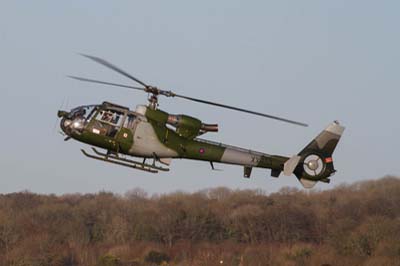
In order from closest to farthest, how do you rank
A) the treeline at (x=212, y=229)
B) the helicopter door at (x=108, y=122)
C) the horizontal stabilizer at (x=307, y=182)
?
the helicopter door at (x=108, y=122) < the horizontal stabilizer at (x=307, y=182) < the treeline at (x=212, y=229)

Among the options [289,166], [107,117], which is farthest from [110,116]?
[289,166]

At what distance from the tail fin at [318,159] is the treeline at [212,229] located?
167ft

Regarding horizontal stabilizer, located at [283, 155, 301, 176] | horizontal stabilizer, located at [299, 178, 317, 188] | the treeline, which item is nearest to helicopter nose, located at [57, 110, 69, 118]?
horizontal stabilizer, located at [283, 155, 301, 176]

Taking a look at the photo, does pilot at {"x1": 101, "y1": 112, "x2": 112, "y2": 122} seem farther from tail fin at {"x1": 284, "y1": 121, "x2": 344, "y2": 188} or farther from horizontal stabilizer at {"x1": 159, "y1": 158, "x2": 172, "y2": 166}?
tail fin at {"x1": 284, "y1": 121, "x2": 344, "y2": 188}

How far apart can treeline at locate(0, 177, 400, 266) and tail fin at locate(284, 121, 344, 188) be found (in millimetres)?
50979

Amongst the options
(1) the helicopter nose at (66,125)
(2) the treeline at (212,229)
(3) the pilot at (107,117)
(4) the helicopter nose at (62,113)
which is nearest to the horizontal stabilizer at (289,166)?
(3) the pilot at (107,117)

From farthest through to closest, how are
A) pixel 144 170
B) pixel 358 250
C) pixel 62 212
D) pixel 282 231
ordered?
1. pixel 62 212
2. pixel 282 231
3. pixel 358 250
4. pixel 144 170

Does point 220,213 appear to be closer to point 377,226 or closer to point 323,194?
point 323,194

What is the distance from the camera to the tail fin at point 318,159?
1468 inches

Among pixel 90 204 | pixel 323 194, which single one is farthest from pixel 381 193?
pixel 90 204

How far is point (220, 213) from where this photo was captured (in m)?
125

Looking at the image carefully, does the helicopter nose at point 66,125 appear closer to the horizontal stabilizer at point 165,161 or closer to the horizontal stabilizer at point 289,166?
the horizontal stabilizer at point 165,161

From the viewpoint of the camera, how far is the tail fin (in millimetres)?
37281

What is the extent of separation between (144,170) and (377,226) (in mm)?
70285
